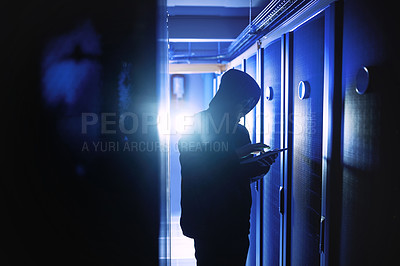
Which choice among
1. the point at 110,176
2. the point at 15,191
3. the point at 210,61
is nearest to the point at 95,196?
the point at 110,176

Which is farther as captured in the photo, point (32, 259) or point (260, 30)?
point (260, 30)

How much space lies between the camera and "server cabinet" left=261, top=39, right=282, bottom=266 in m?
1.58

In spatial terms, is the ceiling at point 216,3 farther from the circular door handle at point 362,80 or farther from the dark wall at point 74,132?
the dark wall at point 74,132

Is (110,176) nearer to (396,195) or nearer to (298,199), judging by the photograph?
(396,195)

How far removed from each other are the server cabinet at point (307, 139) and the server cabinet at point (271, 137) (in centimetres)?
19

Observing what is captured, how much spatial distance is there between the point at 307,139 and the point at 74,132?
1.02 metres

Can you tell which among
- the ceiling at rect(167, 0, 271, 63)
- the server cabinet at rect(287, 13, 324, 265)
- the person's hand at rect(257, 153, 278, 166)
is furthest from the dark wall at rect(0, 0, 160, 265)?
the ceiling at rect(167, 0, 271, 63)

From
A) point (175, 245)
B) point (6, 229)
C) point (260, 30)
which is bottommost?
point (175, 245)

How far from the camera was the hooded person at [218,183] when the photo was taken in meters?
1.38

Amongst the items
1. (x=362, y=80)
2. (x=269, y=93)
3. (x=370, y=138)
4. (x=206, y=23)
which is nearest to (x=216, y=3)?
(x=206, y=23)

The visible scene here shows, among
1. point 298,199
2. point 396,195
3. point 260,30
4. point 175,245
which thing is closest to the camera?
point 396,195

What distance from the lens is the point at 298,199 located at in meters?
1.35

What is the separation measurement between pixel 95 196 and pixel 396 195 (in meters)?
0.80

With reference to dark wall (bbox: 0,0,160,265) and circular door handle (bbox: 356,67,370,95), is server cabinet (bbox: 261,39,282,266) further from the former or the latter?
dark wall (bbox: 0,0,160,265)
